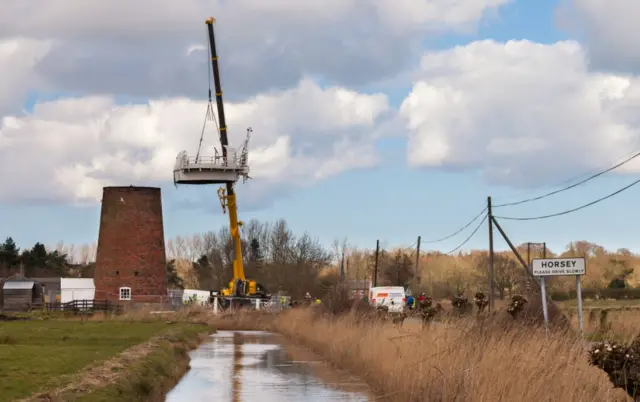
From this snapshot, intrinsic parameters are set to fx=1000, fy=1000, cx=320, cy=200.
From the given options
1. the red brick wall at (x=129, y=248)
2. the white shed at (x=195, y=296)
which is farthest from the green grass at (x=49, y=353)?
the white shed at (x=195, y=296)

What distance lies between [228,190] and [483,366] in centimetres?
6536

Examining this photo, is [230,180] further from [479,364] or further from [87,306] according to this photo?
[479,364]

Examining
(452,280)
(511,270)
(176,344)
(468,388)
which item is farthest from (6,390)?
(452,280)

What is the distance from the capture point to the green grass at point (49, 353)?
21312mm

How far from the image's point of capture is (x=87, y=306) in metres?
Answer: 80.1

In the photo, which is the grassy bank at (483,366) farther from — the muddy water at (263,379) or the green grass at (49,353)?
the green grass at (49,353)

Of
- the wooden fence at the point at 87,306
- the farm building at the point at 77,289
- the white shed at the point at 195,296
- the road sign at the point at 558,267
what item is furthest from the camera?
the white shed at the point at 195,296

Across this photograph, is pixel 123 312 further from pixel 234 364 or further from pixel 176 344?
pixel 234 364

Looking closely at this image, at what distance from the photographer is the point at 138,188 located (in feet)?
284

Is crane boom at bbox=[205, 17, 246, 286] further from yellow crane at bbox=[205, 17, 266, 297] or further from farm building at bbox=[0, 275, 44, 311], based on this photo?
farm building at bbox=[0, 275, 44, 311]

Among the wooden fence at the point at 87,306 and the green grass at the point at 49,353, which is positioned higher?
the wooden fence at the point at 87,306

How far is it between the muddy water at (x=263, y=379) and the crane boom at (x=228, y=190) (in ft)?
135

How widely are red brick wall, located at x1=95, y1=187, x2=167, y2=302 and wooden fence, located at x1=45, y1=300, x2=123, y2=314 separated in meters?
2.95

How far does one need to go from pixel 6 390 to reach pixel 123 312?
5758cm
